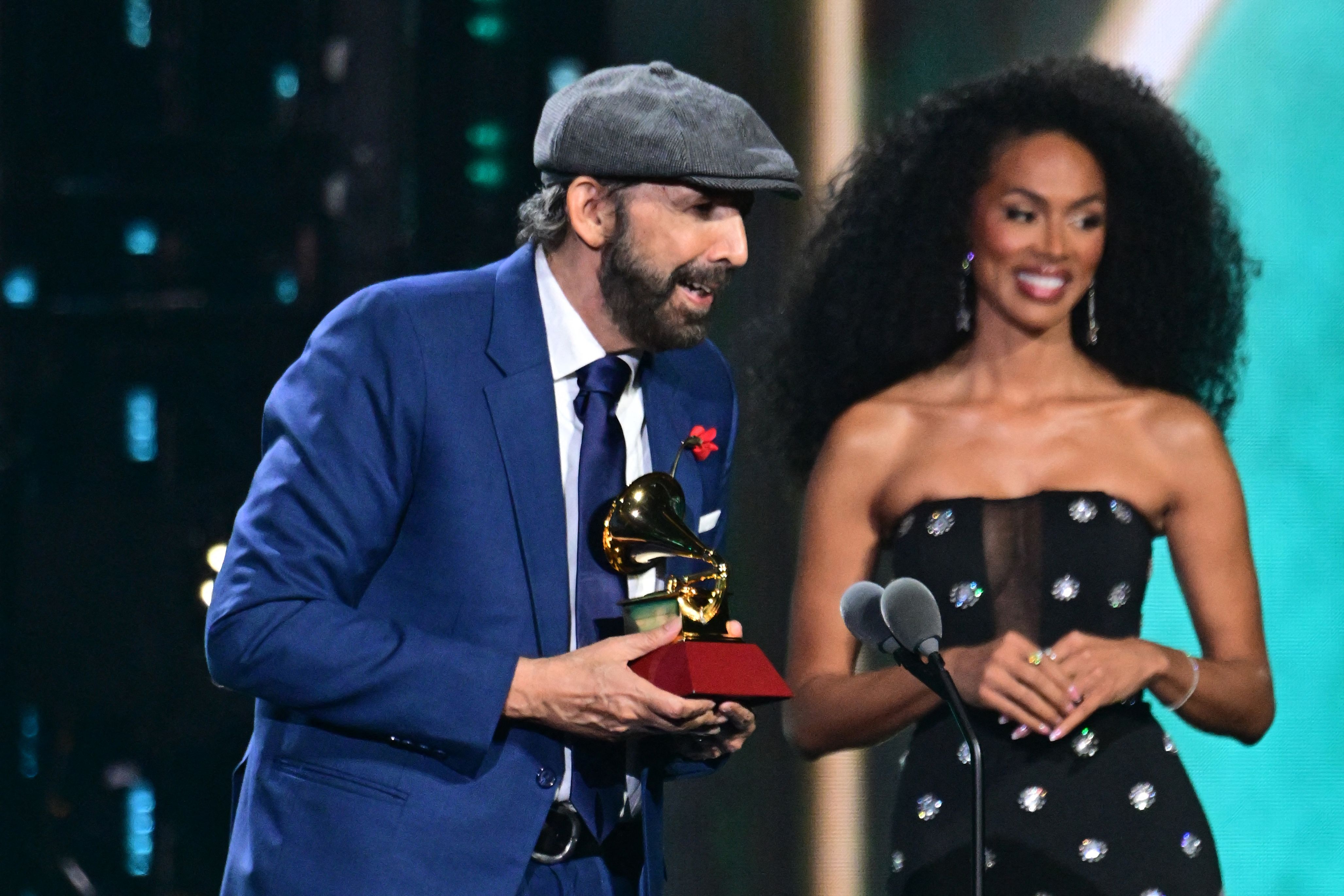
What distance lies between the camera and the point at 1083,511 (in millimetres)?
2783

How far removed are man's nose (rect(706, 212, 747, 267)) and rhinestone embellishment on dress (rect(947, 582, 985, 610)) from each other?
77cm

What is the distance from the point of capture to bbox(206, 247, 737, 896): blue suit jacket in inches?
82.6

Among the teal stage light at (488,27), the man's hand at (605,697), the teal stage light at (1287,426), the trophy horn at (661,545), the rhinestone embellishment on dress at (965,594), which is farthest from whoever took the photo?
the teal stage light at (488,27)

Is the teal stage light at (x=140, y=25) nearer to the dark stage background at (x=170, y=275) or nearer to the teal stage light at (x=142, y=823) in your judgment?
the dark stage background at (x=170, y=275)

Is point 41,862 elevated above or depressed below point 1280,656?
below

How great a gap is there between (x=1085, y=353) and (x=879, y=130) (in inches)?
25.1

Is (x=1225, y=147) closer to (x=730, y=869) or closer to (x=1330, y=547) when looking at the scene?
(x=1330, y=547)

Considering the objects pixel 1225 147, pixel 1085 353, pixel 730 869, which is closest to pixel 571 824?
pixel 730 869

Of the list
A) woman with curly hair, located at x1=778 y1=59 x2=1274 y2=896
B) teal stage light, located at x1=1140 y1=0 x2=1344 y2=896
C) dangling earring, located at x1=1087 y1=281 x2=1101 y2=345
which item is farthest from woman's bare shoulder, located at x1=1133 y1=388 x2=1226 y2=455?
teal stage light, located at x1=1140 y1=0 x2=1344 y2=896

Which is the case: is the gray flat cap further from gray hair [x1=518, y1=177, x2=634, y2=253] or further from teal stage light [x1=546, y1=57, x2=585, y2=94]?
teal stage light [x1=546, y1=57, x2=585, y2=94]

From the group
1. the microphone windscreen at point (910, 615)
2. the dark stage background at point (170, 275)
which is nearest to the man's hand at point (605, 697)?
the microphone windscreen at point (910, 615)

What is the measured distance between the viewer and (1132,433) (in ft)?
9.50

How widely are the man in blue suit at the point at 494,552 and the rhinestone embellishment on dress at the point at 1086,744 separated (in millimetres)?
633

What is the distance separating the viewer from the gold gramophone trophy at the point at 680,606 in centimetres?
210
